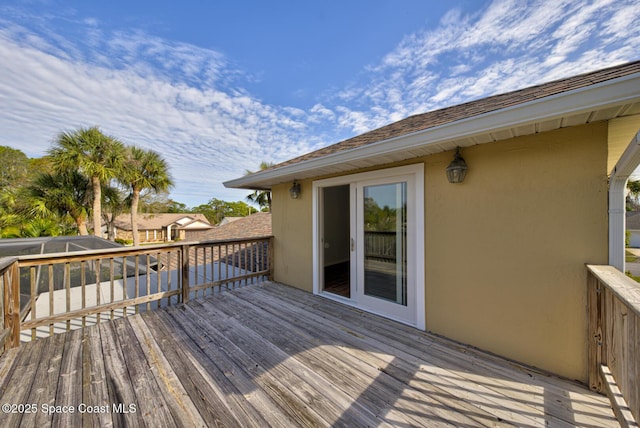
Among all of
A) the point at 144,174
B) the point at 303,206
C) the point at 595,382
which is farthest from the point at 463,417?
the point at 144,174

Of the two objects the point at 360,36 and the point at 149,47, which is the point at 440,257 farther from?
the point at 149,47

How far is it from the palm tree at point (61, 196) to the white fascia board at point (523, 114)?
13318 millimetres

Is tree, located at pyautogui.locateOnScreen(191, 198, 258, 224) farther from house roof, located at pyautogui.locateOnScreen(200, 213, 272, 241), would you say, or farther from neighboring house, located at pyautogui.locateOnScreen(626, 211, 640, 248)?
neighboring house, located at pyautogui.locateOnScreen(626, 211, 640, 248)

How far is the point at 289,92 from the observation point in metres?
7.55

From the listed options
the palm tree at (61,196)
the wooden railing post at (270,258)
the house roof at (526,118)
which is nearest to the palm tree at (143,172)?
the palm tree at (61,196)

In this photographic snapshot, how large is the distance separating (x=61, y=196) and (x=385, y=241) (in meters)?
13.8

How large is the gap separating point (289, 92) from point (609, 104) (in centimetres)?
754

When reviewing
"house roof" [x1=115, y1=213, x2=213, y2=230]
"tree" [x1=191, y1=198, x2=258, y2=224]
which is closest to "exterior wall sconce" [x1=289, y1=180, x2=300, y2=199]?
"house roof" [x1=115, y1=213, x2=213, y2=230]

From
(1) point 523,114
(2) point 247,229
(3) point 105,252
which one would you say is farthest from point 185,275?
(2) point 247,229

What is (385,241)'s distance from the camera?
121 inches

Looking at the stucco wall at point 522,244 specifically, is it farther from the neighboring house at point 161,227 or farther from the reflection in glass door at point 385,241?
the neighboring house at point 161,227

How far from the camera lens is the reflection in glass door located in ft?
9.53

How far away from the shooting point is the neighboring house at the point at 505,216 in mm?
1741

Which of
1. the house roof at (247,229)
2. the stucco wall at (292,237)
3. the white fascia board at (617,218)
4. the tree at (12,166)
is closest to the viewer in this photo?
the white fascia board at (617,218)
